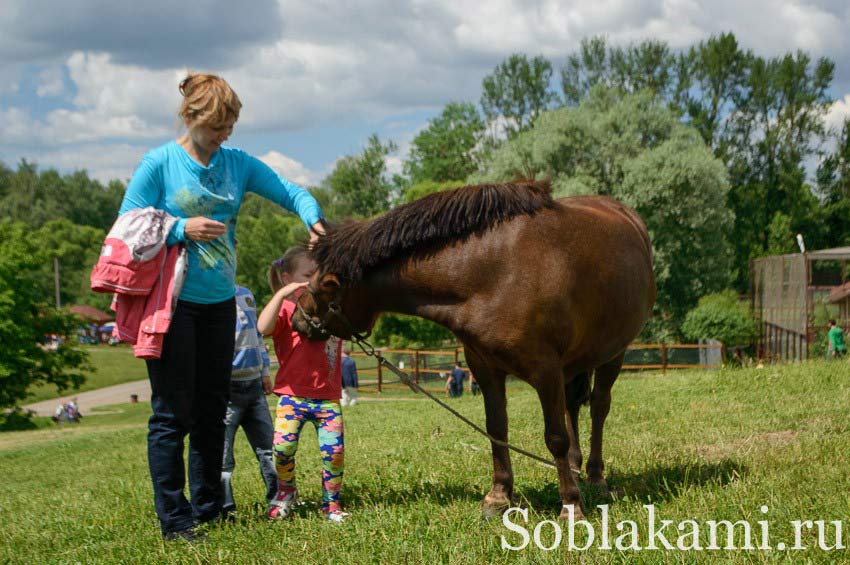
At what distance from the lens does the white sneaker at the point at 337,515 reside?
14.2 feet

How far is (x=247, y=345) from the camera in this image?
18.3 feet

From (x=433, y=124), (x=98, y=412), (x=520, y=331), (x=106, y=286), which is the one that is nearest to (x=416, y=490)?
(x=520, y=331)

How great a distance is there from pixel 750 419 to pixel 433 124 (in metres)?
58.9

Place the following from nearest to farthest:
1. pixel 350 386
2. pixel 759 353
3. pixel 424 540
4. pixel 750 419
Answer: pixel 424 540 → pixel 750 419 → pixel 350 386 → pixel 759 353

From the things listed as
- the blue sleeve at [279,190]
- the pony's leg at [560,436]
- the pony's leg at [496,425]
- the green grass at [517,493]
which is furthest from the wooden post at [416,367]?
the pony's leg at [560,436]

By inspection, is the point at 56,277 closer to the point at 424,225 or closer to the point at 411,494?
the point at 411,494

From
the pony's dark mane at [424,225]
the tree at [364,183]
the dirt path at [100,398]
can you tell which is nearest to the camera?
the pony's dark mane at [424,225]

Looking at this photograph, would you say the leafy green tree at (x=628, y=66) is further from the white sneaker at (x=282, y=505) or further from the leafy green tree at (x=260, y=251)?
the white sneaker at (x=282, y=505)

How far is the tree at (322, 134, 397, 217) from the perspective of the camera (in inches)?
2778

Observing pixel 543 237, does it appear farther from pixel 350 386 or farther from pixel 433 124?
pixel 433 124

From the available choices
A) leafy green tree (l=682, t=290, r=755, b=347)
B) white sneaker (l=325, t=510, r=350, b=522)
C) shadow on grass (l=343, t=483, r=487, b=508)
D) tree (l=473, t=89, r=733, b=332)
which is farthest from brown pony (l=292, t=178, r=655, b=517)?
tree (l=473, t=89, r=733, b=332)

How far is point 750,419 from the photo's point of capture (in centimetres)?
680

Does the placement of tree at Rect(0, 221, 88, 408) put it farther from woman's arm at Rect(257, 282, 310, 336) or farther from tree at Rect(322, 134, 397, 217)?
tree at Rect(322, 134, 397, 217)

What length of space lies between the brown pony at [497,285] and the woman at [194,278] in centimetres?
55
